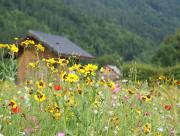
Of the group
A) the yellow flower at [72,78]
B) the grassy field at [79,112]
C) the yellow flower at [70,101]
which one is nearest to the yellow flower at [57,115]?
the grassy field at [79,112]

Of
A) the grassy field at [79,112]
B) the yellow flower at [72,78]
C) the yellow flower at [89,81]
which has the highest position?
the yellow flower at [72,78]

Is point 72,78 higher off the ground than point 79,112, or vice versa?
point 72,78

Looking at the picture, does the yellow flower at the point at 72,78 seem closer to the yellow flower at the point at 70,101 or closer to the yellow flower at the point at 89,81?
the yellow flower at the point at 70,101

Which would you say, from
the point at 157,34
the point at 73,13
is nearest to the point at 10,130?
the point at 73,13

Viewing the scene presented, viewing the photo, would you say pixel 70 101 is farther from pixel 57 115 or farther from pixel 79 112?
pixel 79 112

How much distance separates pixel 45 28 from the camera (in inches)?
4951

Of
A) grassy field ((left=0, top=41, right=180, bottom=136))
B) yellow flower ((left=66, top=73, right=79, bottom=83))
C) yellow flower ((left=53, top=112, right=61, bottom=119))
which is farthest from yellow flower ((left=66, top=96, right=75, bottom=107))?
yellow flower ((left=66, top=73, right=79, bottom=83))

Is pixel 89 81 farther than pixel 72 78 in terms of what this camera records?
Yes

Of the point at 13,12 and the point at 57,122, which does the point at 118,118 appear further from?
the point at 13,12

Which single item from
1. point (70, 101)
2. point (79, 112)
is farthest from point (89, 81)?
point (79, 112)

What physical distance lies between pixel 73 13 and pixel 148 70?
12440 cm

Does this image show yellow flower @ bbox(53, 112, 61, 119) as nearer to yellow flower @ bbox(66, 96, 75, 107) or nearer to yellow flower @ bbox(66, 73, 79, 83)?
yellow flower @ bbox(66, 96, 75, 107)

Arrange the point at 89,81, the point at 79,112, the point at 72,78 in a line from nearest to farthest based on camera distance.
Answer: the point at 79,112
the point at 72,78
the point at 89,81

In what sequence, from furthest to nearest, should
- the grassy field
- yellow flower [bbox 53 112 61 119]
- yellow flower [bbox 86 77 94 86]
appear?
yellow flower [bbox 86 77 94 86]
yellow flower [bbox 53 112 61 119]
the grassy field
